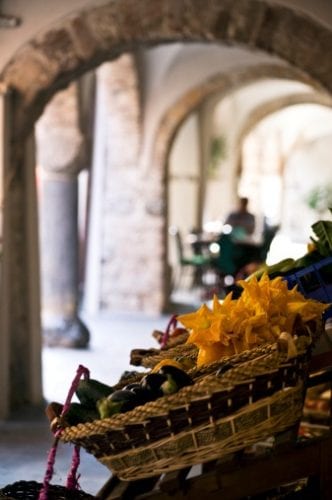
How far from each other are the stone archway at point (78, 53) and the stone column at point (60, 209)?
2.60 meters

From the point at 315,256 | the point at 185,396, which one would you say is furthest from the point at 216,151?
the point at 185,396

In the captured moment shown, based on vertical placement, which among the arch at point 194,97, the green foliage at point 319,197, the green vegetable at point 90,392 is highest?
the green foliage at point 319,197

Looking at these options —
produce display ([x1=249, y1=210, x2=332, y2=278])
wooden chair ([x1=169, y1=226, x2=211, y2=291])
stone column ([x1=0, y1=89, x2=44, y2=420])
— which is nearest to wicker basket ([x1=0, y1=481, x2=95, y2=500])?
produce display ([x1=249, y1=210, x2=332, y2=278])

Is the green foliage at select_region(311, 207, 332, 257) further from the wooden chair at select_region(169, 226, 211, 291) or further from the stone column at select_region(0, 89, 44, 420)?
the wooden chair at select_region(169, 226, 211, 291)

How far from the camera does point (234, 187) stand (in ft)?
54.4

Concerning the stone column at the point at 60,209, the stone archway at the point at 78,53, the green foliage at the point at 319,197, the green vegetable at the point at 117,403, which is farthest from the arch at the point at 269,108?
the green vegetable at the point at 117,403

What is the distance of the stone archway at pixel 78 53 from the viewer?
19.3 feet

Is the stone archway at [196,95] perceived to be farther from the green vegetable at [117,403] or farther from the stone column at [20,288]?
the green vegetable at [117,403]

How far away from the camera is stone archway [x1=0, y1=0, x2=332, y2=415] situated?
5.89 metres

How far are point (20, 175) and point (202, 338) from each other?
447cm

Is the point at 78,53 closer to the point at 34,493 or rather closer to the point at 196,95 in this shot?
the point at 34,493

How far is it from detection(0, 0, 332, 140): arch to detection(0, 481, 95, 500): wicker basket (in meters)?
4.22

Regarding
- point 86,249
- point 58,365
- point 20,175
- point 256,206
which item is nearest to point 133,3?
point 20,175

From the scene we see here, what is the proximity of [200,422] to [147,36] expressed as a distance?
4.47 m
